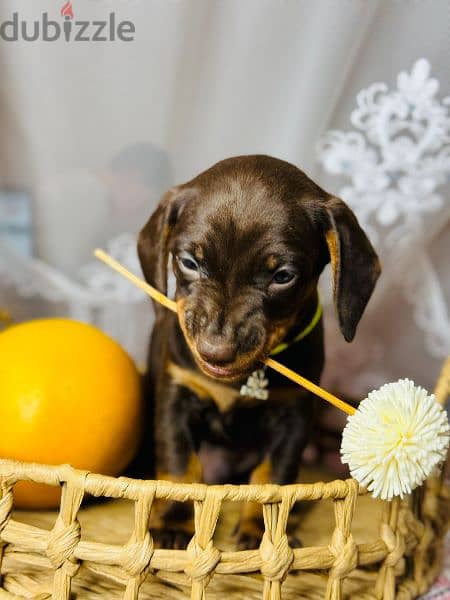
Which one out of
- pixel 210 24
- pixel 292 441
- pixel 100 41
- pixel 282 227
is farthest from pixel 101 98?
pixel 292 441

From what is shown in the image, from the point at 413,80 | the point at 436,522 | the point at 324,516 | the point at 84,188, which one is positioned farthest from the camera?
the point at 84,188

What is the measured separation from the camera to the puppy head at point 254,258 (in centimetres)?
167

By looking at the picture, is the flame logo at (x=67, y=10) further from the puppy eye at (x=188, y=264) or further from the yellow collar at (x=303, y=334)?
the yellow collar at (x=303, y=334)

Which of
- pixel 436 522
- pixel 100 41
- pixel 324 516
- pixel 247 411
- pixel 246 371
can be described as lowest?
pixel 324 516

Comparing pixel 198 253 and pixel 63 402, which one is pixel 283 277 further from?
pixel 63 402

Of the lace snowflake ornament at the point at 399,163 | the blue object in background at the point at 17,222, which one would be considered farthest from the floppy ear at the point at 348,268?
the blue object in background at the point at 17,222

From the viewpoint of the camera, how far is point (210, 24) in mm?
2473

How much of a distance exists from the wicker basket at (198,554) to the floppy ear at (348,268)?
0.29 m

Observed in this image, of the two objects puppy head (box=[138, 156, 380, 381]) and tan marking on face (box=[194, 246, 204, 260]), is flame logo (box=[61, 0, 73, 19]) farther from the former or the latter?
tan marking on face (box=[194, 246, 204, 260])

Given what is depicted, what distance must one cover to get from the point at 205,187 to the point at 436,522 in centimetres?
99

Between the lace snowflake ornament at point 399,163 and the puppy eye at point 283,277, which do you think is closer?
the puppy eye at point 283,277

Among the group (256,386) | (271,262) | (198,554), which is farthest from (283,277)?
(198,554)

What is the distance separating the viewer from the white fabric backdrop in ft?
7.97

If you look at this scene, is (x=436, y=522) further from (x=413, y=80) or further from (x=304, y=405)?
(x=413, y=80)
